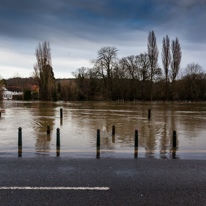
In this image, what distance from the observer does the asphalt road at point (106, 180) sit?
4.02 m

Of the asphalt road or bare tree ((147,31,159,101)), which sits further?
bare tree ((147,31,159,101))

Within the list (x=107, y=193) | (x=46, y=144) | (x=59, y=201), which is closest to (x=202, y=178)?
(x=107, y=193)

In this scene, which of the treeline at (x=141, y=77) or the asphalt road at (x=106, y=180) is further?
the treeline at (x=141, y=77)

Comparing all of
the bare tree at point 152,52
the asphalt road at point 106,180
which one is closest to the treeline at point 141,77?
the bare tree at point 152,52

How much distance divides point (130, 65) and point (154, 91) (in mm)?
11468

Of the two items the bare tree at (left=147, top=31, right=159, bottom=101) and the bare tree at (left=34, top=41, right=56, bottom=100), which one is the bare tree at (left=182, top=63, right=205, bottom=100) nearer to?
the bare tree at (left=147, top=31, right=159, bottom=101)

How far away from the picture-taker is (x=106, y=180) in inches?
193

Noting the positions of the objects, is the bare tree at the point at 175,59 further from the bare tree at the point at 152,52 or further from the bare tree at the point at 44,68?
the bare tree at the point at 44,68

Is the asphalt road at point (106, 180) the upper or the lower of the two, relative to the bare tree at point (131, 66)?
lower

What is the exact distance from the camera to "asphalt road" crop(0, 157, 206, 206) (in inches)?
158

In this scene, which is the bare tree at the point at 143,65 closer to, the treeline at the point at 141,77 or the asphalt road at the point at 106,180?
the treeline at the point at 141,77

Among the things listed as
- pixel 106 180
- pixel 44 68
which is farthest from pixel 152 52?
pixel 106 180

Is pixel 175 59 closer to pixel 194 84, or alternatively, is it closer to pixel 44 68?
pixel 194 84

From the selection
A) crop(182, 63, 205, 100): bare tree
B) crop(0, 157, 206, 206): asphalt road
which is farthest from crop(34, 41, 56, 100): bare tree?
crop(0, 157, 206, 206): asphalt road
